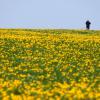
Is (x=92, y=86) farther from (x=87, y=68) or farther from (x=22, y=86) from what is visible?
(x=87, y=68)

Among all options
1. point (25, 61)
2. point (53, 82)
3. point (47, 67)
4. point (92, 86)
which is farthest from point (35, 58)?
point (92, 86)

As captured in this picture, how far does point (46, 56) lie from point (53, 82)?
24.5ft

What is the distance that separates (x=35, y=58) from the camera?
20438mm

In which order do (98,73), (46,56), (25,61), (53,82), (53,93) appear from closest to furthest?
(53,93) < (53,82) < (98,73) < (25,61) < (46,56)

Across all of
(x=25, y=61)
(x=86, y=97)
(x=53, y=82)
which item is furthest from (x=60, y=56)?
(x=86, y=97)

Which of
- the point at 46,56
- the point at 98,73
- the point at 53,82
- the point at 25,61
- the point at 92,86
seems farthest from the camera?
the point at 46,56

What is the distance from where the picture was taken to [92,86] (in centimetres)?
1317

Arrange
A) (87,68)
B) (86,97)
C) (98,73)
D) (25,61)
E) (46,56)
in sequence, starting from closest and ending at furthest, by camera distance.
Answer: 1. (86,97)
2. (98,73)
3. (87,68)
4. (25,61)
5. (46,56)

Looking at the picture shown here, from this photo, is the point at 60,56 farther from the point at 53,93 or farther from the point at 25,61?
the point at 53,93

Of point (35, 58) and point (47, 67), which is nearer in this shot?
point (47, 67)

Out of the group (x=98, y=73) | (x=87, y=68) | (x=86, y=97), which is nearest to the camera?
(x=86, y=97)

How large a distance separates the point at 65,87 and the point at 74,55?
991cm

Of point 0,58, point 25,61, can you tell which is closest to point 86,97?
point 25,61

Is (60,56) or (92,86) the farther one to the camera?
(60,56)
